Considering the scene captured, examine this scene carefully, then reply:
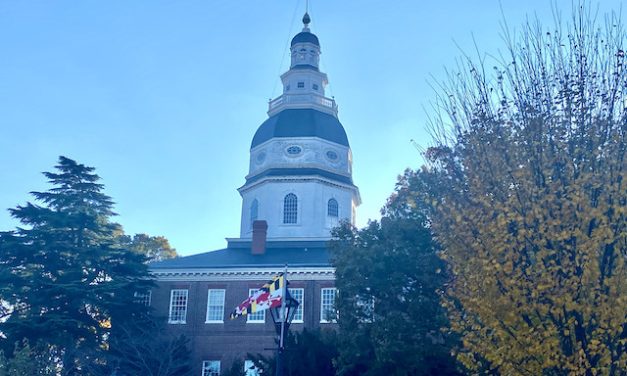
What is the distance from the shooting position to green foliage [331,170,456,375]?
74.4 ft

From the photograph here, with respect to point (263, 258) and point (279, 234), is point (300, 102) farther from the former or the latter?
point (263, 258)

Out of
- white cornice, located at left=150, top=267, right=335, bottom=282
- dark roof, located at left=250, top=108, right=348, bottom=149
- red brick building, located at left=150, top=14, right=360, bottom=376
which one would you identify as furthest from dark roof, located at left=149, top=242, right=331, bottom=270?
dark roof, located at left=250, top=108, right=348, bottom=149

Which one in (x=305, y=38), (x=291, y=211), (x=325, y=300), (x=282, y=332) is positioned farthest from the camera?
(x=305, y=38)

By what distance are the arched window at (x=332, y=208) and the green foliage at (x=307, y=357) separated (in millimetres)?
19997

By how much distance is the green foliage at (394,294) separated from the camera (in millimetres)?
22688

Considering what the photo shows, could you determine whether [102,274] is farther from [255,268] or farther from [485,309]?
[485,309]

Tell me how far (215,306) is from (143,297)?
4.08 metres

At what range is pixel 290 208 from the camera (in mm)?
46219

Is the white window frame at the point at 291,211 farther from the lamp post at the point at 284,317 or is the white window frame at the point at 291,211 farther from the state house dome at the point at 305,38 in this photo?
the lamp post at the point at 284,317

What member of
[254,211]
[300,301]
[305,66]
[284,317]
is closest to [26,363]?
[300,301]

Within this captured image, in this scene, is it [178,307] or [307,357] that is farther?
[178,307]

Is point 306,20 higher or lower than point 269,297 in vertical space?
higher

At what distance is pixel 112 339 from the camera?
35188mm

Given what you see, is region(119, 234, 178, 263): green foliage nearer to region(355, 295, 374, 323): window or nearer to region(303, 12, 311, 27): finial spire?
region(303, 12, 311, 27): finial spire
